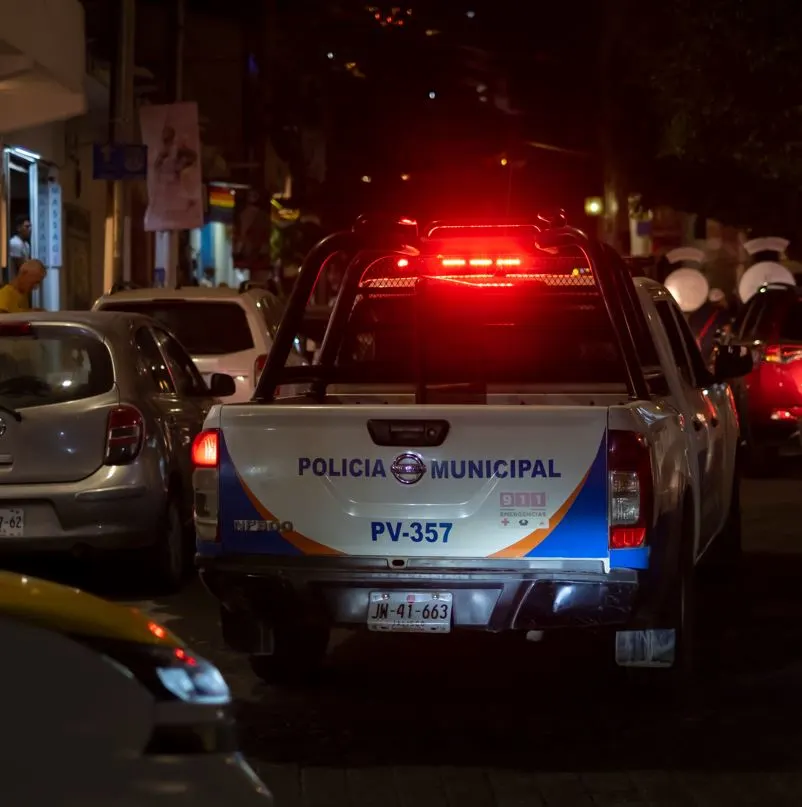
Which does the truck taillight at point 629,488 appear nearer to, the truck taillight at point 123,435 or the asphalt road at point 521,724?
the asphalt road at point 521,724

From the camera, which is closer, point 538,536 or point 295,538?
point 538,536

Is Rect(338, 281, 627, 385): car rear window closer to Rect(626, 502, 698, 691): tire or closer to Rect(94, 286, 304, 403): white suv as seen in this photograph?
Rect(626, 502, 698, 691): tire

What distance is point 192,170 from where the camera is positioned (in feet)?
74.4

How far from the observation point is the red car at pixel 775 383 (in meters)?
16.7

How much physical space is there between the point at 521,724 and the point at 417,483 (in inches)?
44.1

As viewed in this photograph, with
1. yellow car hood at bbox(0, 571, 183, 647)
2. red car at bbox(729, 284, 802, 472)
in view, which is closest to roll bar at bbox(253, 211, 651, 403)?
yellow car hood at bbox(0, 571, 183, 647)

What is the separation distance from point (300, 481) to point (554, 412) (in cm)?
102

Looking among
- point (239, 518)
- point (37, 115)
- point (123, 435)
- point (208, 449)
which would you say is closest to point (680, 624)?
point (239, 518)

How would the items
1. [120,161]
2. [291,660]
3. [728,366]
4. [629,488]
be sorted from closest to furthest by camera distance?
[629,488], [291,660], [728,366], [120,161]

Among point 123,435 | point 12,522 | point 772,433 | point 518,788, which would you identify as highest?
point 123,435

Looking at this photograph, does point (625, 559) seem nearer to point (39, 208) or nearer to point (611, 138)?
point (39, 208)

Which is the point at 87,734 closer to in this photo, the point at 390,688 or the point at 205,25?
the point at 390,688

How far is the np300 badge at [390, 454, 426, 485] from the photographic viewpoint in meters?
6.85

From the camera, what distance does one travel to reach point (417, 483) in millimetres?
6863
